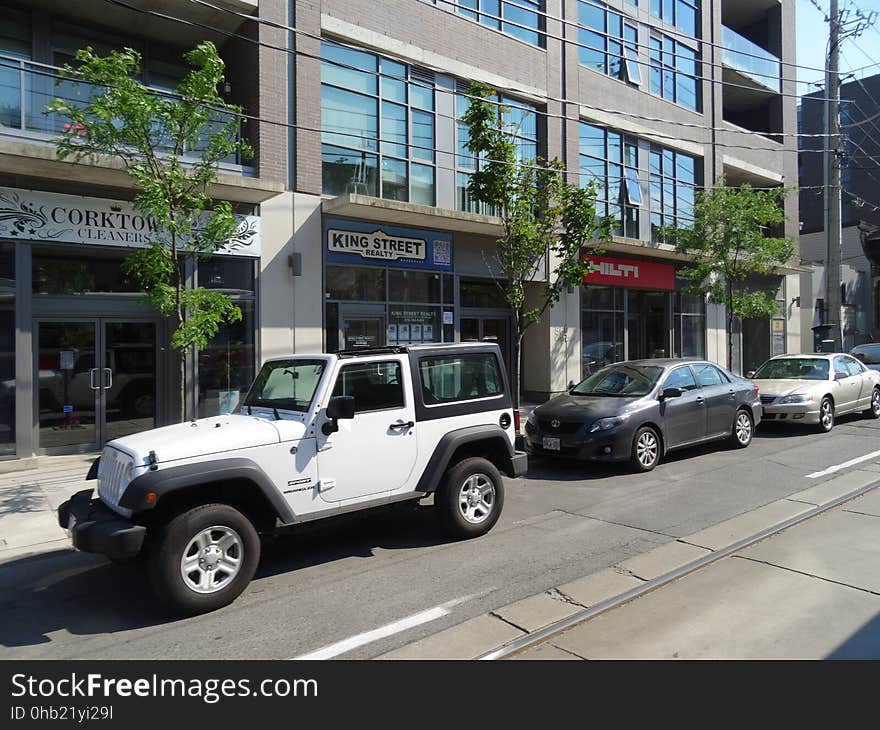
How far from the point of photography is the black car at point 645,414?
8.66 metres

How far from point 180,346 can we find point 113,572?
2763 mm

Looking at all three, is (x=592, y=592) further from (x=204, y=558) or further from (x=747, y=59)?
(x=747, y=59)

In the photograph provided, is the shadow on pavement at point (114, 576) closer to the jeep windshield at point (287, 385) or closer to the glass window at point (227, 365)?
the jeep windshield at point (287, 385)

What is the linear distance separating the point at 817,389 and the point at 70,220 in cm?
1354

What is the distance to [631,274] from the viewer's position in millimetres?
18391

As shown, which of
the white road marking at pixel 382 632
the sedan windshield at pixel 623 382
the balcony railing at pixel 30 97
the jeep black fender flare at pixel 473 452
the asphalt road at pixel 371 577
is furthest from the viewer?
the sedan windshield at pixel 623 382

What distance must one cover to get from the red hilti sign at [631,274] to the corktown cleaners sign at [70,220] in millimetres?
10796

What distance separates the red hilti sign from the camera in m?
17.5

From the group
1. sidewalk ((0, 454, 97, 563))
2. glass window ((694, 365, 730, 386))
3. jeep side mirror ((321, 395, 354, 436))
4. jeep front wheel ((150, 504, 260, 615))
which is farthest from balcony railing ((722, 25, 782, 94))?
jeep front wheel ((150, 504, 260, 615))

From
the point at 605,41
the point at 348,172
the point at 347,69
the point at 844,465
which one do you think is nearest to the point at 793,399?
the point at 844,465

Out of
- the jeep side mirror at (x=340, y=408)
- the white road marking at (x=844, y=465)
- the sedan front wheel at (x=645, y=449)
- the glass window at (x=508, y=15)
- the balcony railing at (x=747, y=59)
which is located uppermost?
the balcony railing at (x=747, y=59)

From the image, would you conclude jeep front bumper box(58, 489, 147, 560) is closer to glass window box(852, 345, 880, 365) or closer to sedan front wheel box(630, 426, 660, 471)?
sedan front wheel box(630, 426, 660, 471)

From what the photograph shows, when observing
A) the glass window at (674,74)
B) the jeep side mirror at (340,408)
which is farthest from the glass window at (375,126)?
the glass window at (674,74)

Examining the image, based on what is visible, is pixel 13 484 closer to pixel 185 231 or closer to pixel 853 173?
pixel 185 231
